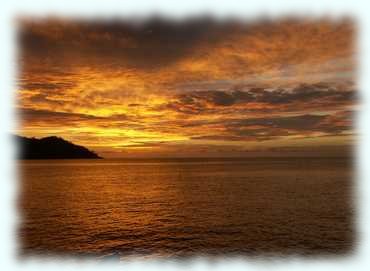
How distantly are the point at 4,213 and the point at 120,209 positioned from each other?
28380mm

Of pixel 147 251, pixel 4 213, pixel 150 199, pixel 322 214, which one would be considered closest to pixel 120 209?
pixel 150 199

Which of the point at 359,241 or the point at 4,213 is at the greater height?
the point at 4,213

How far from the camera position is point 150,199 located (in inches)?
2290

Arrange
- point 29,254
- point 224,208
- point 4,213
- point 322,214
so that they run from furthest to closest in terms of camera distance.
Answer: point 224,208
point 322,214
point 29,254
point 4,213

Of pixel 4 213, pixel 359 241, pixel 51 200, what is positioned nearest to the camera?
pixel 4 213

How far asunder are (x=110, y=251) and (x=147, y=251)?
9.27ft

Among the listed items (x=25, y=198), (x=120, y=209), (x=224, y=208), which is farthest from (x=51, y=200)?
(x=224, y=208)

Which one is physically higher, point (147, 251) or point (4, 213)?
point (4, 213)

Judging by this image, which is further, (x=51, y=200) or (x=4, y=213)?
(x=51, y=200)

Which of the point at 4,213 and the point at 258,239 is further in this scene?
the point at 258,239

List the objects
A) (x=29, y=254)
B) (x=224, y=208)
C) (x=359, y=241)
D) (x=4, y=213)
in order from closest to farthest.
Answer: (x=4, y=213)
(x=29, y=254)
(x=359, y=241)
(x=224, y=208)

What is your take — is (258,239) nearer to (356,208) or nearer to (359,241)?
(359,241)


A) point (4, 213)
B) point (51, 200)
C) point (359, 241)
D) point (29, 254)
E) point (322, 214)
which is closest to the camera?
point (4, 213)

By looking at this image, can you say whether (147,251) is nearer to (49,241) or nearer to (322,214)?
(49,241)
